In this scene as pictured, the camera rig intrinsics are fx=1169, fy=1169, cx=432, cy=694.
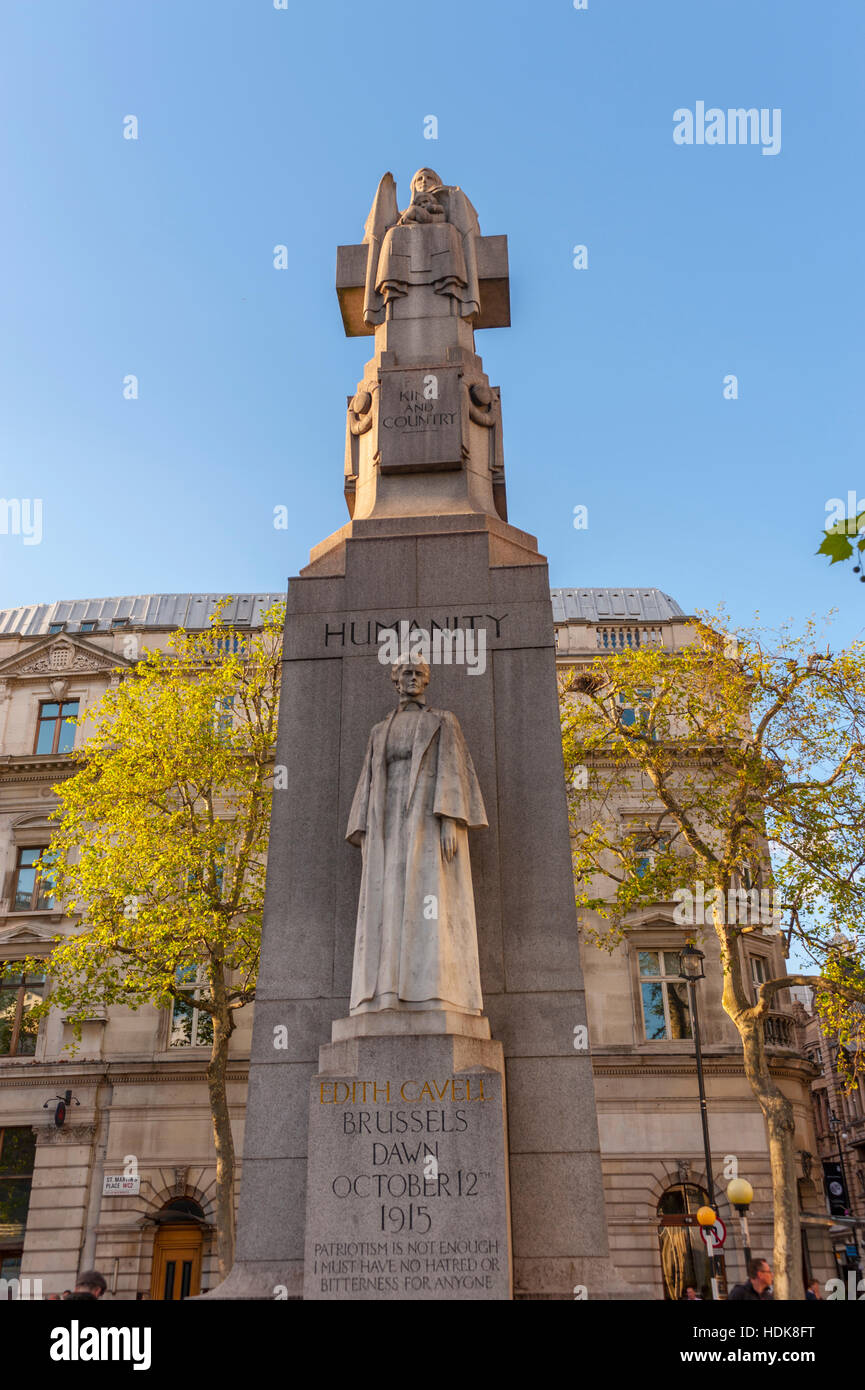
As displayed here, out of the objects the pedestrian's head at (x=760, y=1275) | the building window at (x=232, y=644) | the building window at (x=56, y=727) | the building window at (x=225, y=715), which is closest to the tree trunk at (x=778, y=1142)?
the pedestrian's head at (x=760, y=1275)

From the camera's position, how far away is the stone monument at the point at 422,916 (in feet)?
26.9

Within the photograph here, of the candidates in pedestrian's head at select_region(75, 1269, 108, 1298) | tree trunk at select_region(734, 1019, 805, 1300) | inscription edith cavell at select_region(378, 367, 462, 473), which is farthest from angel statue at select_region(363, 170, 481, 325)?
tree trunk at select_region(734, 1019, 805, 1300)

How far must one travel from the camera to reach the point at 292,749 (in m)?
11.3

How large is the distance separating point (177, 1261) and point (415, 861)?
98.0ft

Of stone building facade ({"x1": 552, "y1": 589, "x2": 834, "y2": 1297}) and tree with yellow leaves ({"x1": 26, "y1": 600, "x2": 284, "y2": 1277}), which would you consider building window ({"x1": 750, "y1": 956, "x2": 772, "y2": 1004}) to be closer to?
stone building facade ({"x1": 552, "y1": 589, "x2": 834, "y2": 1297})

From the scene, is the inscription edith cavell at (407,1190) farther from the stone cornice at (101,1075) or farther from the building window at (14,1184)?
the building window at (14,1184)

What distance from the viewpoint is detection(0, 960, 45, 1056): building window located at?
36.8m

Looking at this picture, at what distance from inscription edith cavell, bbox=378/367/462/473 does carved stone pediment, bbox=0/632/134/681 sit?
100 feet

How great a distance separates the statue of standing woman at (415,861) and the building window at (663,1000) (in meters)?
28.4

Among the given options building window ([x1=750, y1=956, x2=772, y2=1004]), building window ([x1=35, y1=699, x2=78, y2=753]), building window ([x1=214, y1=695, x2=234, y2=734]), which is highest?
building window ([x1=35, y1=699, x2=78, y2=753])

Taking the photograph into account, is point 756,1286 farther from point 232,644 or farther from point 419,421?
point 232,644

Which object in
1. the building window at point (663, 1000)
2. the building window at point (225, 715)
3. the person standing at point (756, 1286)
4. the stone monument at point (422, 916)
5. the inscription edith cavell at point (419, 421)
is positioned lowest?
the person standing at point (756, 1286)
